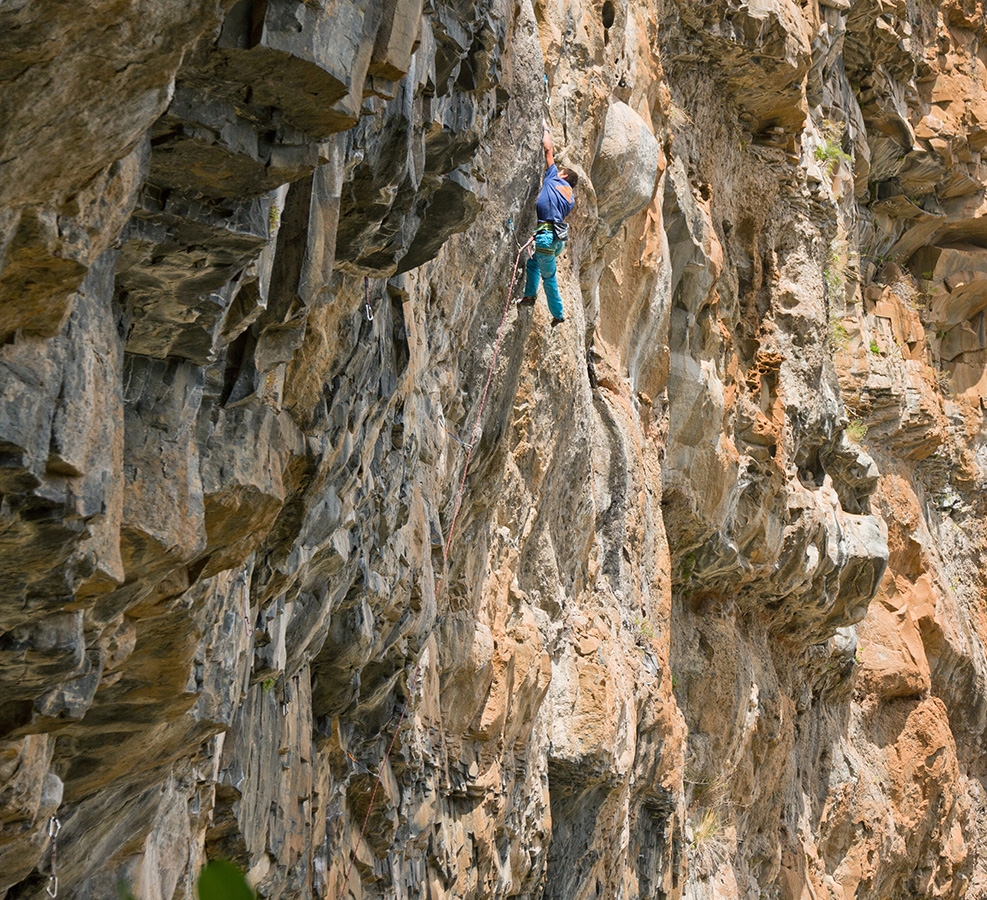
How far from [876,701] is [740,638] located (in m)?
5.00

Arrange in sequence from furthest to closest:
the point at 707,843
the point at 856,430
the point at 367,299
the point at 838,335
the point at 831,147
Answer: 1. the point at 838,335
2. the point at 856,430
3. the point at 831,147
4. the point at 707,843
5. the point at 367,299

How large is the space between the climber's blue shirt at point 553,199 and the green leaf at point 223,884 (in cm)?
637

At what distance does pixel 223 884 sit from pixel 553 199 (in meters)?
6.41

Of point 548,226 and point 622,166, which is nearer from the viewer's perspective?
point 548,226

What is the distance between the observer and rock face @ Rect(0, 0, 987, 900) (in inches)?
114

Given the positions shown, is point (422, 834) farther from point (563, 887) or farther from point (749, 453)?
point (749, 453)

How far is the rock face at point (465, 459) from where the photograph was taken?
2900 millimetres

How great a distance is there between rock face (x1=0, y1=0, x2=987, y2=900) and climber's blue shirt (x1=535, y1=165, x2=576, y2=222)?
0.34 ft

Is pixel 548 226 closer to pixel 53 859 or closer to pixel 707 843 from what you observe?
pixel 53 859

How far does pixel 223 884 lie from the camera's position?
4.36 feet

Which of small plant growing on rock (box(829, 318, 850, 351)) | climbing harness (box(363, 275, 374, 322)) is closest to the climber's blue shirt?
climbing harness (box(363, 275, 374, 322))

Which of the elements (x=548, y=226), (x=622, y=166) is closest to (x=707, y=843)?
(x=622, y=166)

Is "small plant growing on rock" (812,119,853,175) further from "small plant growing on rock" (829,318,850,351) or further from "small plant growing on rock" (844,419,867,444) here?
"small plant growing on rock" (844,419,867,444)

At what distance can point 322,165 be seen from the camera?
3463mm
